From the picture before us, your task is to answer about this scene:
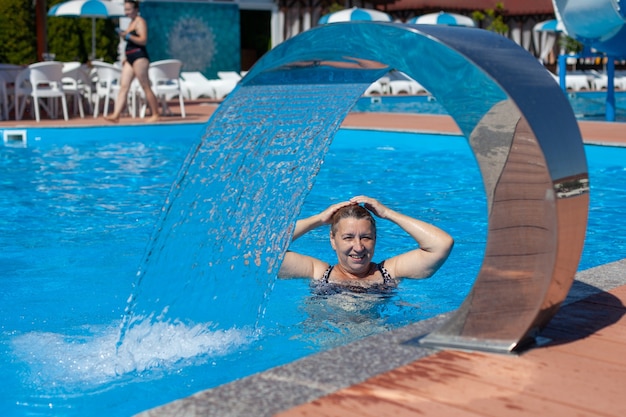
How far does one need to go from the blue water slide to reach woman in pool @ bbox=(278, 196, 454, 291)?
991cm

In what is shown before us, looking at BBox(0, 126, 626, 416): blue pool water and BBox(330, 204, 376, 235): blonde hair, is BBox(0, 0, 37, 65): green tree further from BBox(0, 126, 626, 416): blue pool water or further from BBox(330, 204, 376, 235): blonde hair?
BBox(330, 204, 376, 235): blonde hair

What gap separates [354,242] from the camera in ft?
13.2

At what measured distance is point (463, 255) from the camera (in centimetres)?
Result: 624

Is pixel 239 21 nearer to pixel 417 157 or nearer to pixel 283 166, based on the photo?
pixel 417 157

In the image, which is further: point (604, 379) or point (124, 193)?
point (124, 193)

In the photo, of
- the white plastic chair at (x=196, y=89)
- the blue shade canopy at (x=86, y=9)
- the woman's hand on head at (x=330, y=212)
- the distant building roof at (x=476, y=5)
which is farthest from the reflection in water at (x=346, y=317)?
the distant building roof at (x=476, y=5)

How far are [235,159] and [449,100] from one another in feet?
4.26

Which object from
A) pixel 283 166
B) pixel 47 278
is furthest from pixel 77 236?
pixel 283 166

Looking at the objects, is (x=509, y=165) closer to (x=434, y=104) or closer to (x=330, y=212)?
(x=330, y=212)

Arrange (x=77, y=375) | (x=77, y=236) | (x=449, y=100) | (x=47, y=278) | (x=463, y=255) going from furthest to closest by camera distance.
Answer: (x=77, y=236) < (x=463, y=255) < (x=47, y=278) < (x=77, y=375) < (x=449, y=100)

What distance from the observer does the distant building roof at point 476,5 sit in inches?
1140

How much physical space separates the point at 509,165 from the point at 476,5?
28539 millimetres

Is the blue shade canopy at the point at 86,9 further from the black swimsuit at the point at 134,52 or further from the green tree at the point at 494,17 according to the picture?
the green tree at the point at 494,17

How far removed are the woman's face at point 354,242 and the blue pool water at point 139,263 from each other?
0.23 metres
